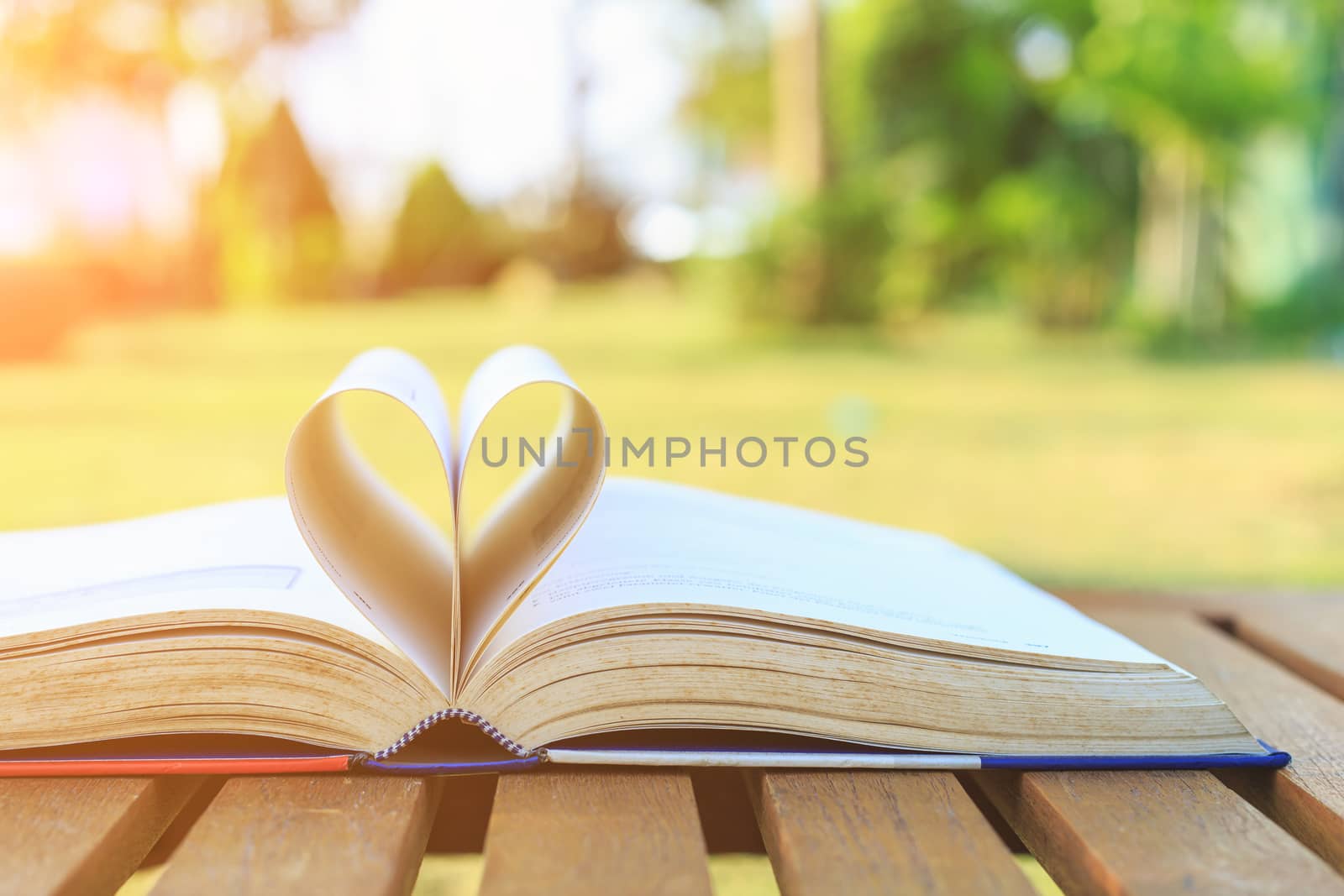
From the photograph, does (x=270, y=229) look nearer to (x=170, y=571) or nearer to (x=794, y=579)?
(x=170, y=571)

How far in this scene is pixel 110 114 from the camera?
39.0 feet

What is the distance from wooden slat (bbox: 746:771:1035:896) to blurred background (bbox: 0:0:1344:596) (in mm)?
2103

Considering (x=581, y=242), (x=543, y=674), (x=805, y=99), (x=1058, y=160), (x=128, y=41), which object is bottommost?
(x=543, y=674)

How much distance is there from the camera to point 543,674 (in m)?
0.66

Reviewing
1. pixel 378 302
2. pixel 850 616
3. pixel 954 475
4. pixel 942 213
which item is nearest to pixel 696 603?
pixel 850 616

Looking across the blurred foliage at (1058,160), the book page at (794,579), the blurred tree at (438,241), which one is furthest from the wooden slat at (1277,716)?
the blurred tree at (438,241)

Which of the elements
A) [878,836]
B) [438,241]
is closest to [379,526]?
[878,836]

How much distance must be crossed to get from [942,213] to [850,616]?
11086mm

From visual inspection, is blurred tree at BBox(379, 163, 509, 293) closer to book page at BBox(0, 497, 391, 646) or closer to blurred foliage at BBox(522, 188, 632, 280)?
blurred foliage at BBox(522, 188, 632, 280)

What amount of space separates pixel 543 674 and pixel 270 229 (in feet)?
52.7

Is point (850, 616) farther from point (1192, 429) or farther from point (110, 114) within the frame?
point (110, 114)

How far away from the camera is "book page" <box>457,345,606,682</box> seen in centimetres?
66

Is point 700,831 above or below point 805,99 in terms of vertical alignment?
below

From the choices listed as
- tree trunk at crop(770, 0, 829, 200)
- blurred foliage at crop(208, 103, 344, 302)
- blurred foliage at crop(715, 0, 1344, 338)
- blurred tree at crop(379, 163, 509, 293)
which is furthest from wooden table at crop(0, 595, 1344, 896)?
blurred tree at crop(379, 163, 509, 293)
